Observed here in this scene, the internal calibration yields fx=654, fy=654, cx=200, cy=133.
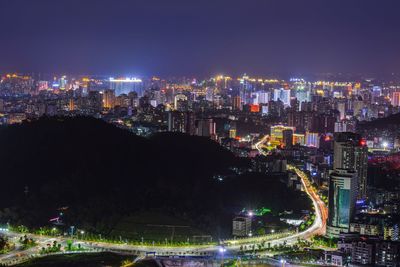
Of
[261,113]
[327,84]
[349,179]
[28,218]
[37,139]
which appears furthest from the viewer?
[327,84]

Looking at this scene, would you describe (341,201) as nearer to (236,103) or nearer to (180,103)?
(180,103)

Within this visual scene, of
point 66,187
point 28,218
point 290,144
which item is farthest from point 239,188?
point 290,144

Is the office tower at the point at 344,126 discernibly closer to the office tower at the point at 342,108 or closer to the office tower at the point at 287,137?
the office tower at the point at 287,137

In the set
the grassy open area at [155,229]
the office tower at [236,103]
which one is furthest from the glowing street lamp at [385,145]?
the grassy open area at [155,229]

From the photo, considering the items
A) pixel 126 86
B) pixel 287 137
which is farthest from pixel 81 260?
pixel 126 86

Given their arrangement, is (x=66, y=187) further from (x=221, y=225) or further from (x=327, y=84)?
(x=327, y=84)

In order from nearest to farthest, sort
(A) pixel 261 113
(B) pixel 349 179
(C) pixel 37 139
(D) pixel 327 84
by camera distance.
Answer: (B) pixel 349 179, (C) pixel 37 139, (A) pixel 261 113, (D) pixel 327 84
